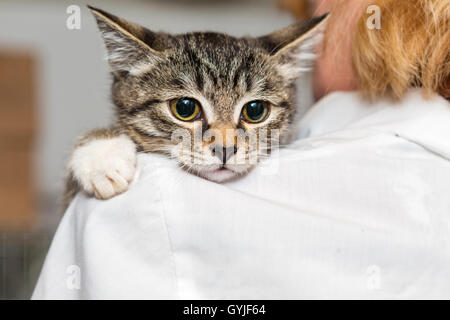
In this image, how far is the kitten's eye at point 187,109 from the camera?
104 cm

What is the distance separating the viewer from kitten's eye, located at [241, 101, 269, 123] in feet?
3.60

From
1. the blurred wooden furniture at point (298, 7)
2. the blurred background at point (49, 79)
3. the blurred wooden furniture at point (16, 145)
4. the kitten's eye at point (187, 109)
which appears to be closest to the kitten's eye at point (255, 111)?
the kitten's eye at point (187, 109)

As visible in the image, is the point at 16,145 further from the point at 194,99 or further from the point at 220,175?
the point at 220,175

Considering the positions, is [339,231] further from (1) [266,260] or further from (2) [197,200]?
(2) [197,200]

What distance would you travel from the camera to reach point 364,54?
97cm

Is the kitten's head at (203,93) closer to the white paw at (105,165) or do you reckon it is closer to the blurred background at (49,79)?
the white paw at (105,165)

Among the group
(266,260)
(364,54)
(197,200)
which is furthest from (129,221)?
(364,54)

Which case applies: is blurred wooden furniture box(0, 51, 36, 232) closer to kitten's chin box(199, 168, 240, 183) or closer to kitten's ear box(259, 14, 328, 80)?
kitten's ear box(259, 14, 328, 80)

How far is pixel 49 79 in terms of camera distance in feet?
12.3

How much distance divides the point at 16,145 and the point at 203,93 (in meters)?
2.57

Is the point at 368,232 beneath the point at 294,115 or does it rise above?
beneath

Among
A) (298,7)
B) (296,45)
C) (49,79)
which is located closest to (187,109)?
(296,45)
